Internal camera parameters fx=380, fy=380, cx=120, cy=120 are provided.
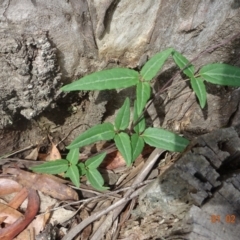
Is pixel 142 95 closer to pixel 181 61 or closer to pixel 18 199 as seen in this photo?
pixel 181 61

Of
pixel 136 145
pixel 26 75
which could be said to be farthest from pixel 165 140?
pixel 26 75

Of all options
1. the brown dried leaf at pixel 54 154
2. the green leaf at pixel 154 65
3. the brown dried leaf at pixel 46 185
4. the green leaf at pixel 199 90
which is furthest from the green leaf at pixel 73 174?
the green leaf at pixel 199 90

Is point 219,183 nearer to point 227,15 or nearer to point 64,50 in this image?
point 227,15

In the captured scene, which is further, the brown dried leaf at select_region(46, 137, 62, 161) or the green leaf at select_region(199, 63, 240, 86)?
the brown dried leaf at select_region(46, 137, 62, 161)

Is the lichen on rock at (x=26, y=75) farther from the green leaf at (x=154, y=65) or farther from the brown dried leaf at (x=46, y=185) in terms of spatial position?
the green leaf at (x=154, y=65)

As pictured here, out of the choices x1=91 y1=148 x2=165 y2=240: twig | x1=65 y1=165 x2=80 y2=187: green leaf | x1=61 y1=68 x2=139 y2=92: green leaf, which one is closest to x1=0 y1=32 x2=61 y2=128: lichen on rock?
x1=61 y1=68 x2=139 y2=92: green leaf

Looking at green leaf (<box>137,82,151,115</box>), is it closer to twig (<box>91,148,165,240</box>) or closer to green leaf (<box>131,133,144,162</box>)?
green leaf (<box>131,133,144,162</box>)
